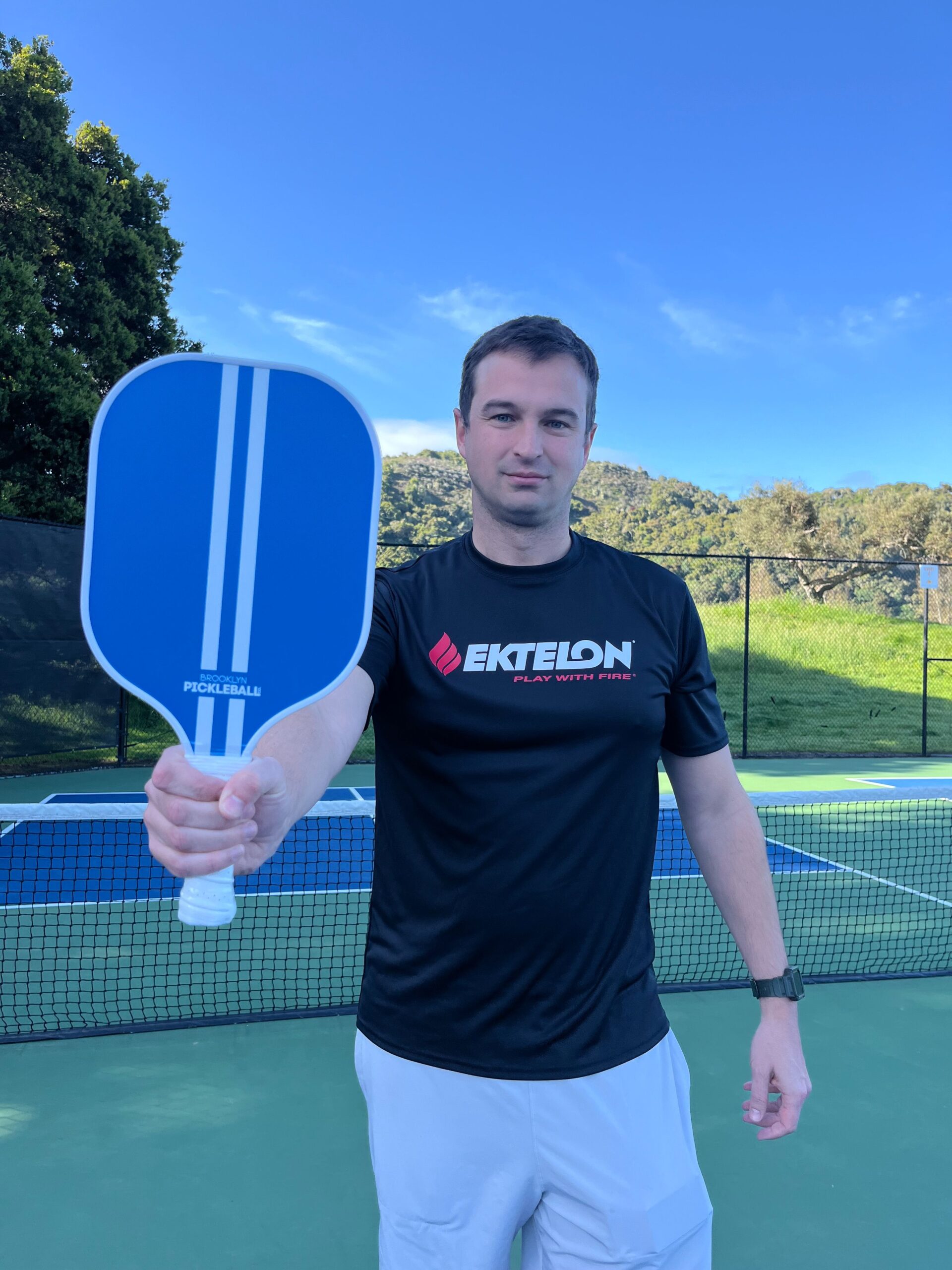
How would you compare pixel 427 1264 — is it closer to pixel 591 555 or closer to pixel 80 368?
pixel 591 555

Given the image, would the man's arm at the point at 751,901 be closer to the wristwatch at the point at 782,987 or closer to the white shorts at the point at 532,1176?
the wristwatch at the point at 782,987

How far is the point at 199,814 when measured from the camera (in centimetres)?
88

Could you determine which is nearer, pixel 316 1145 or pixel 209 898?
pixel 209 898

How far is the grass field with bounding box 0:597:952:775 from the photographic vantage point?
15.6 meters

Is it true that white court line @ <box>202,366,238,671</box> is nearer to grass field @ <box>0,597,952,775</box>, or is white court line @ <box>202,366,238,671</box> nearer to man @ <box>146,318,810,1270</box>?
man @ <box>146,318,810,1270</box>

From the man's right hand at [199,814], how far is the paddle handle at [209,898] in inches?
0.5

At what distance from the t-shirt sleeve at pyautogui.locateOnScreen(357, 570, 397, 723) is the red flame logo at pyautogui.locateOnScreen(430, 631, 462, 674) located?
6 cm

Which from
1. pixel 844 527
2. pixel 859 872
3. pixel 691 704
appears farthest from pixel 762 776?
pixel 844 527

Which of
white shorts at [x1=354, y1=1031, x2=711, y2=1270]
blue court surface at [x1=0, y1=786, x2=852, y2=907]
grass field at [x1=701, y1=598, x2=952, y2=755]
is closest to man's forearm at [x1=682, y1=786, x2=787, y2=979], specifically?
white shorts at [x1=354, y1=1031, x2=711, y2=1270]

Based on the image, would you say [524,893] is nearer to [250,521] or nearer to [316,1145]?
[250,521]

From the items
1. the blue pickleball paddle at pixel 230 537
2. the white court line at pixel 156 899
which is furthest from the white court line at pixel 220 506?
the white court line at pixel 156 899

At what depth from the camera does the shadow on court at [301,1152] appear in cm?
251

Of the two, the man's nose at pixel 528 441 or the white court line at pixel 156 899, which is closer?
the man's nose at pixel 528 441

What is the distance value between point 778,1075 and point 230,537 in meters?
1.21
